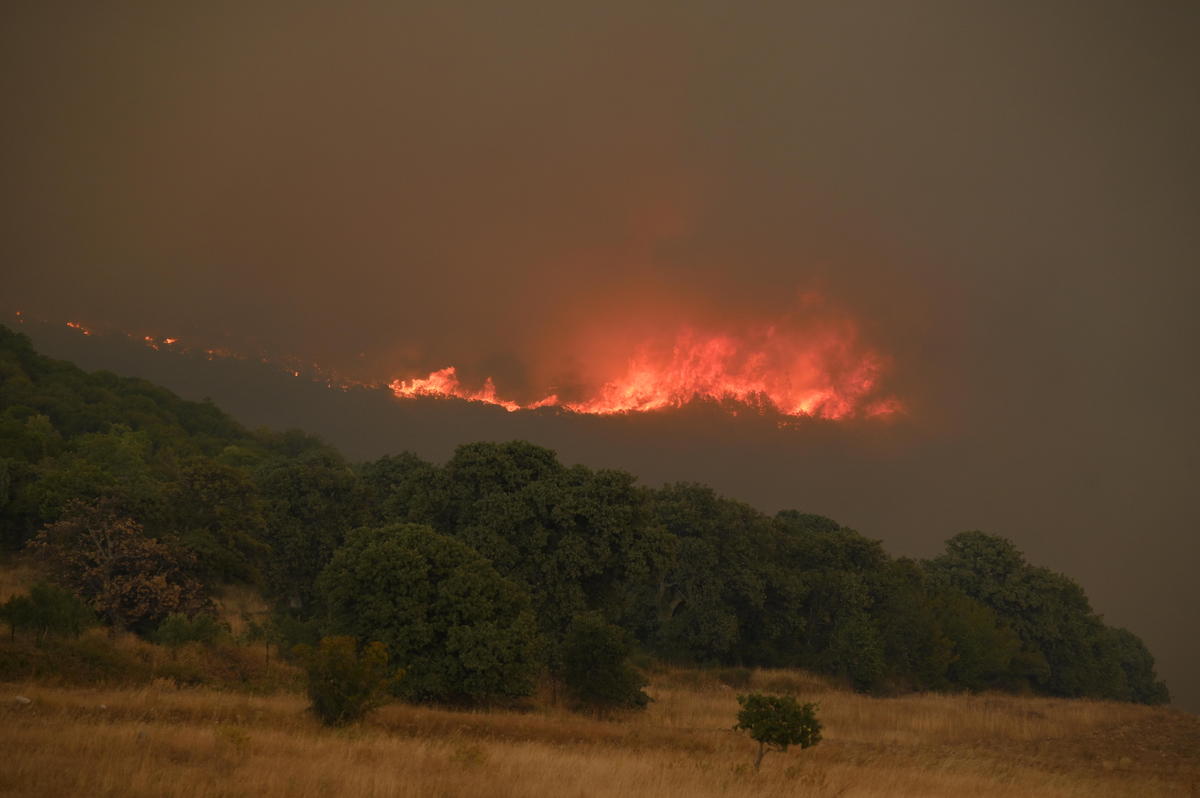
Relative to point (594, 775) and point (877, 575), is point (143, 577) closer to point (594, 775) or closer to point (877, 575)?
point (594, 775)

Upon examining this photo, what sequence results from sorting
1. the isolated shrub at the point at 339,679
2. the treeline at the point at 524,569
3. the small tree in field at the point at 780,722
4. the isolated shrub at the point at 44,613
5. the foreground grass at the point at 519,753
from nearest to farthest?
the foreground grass at the point at 519,753
the small tree in field at the point at 780,722
the isolated shrub at the point at 339,679
the isolated shrub at the point at 44,613
the treeline at the point at 524,569

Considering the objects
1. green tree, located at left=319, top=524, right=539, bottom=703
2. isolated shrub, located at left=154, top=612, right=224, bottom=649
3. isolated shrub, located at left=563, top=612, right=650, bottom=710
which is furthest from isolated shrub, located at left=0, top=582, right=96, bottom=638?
isolated shrub, located at left=563, top=612, right=650, bottom=710

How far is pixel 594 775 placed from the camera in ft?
53.1

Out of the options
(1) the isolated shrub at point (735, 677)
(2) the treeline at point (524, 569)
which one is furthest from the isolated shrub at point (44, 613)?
(1) the isolated shrub at point (735, 677)

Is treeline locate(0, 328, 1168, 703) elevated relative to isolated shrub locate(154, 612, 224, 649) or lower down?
elevated

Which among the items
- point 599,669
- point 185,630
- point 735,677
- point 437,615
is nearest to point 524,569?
point 599,669

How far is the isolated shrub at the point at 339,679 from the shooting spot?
19.1 m

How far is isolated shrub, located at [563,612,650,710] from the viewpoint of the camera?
29.1 m

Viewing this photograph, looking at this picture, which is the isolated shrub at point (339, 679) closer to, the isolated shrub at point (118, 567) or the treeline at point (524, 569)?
the treeline at point (524, 569)

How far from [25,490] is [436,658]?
25.3m

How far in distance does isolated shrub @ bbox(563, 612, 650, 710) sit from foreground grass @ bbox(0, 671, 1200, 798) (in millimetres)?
1172

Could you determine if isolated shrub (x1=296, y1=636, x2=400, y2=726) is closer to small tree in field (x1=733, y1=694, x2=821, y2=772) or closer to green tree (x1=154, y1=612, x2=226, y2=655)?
green tree (x1=154, y1=612, x2=226, y2=655)

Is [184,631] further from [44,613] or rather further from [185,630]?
[44,613]

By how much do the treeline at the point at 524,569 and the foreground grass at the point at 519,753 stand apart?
162 inches
